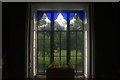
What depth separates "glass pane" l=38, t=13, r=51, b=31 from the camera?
452 cm

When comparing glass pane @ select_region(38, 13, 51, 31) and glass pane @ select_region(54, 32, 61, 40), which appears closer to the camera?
glass pane @ select_region(38, 13, 51, 31)

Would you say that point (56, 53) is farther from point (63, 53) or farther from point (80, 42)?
point (80, 42)

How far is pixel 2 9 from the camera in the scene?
3.31 m

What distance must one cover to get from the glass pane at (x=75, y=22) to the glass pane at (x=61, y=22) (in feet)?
0.52

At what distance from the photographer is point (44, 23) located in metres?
4.59

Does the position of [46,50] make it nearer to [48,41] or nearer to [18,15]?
[48,41]

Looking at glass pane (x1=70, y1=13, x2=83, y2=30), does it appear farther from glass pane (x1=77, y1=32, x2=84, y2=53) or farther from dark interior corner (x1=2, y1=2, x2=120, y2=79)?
dark interior corner (x1=2, y1=2, x2=120, y2=79)

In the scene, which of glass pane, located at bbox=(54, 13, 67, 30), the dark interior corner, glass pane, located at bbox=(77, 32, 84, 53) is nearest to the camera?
the dark interior corner

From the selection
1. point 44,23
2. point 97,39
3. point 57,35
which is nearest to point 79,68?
point 57,35

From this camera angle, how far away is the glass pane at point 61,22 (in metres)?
4.51

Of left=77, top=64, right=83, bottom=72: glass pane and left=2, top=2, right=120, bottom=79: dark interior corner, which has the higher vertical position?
left=2, top=2, right=120, bottom=79: dark interior corner

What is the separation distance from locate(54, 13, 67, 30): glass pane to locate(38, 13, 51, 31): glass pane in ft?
0.61

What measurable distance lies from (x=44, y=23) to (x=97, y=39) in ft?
5.35

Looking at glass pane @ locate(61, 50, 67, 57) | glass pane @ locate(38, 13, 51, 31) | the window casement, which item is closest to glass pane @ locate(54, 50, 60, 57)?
the window casement
